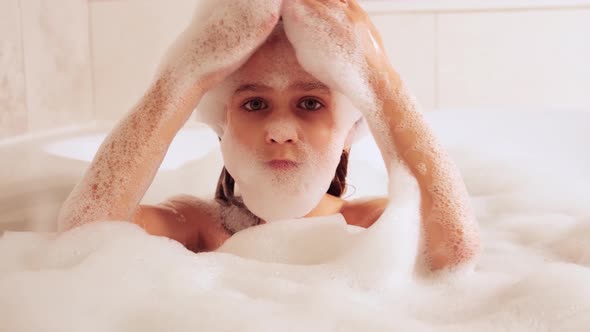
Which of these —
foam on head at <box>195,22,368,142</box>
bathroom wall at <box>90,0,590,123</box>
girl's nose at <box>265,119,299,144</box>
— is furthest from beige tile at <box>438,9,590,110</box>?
girl's nose at <box>265,119,299,144</box>

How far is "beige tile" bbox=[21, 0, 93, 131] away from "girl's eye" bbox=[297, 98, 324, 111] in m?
0.80

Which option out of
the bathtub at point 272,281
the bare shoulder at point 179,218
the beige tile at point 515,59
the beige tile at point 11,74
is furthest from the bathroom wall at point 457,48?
the bare shoulder at point 179,218

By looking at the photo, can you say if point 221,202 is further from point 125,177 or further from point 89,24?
point 89,24

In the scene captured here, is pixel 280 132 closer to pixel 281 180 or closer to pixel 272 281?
pixel 281 180

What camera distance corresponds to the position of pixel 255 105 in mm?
981

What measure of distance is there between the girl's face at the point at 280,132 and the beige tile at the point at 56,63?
0.74 metres

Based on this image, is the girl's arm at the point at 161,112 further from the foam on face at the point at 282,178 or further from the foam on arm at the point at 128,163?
the foam on face at the point at 282,178

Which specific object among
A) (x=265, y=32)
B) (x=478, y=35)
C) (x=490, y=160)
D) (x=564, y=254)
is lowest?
(x=564, y=254)

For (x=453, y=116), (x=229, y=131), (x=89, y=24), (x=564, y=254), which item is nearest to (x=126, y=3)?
(x=89, y=24)

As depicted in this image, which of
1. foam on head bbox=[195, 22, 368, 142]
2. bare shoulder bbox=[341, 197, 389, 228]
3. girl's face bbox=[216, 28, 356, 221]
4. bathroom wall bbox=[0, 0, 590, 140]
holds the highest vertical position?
bathroom wall bbox=[0, 0, 590, 140]

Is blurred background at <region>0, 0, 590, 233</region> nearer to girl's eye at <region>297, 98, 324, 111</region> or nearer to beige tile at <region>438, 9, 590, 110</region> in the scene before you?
beige tile at <region>438, 9, 590, 110</region>

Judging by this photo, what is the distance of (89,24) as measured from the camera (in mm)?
2010

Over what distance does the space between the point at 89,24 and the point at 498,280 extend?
1.53m

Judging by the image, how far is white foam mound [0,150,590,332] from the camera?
0.69 m
